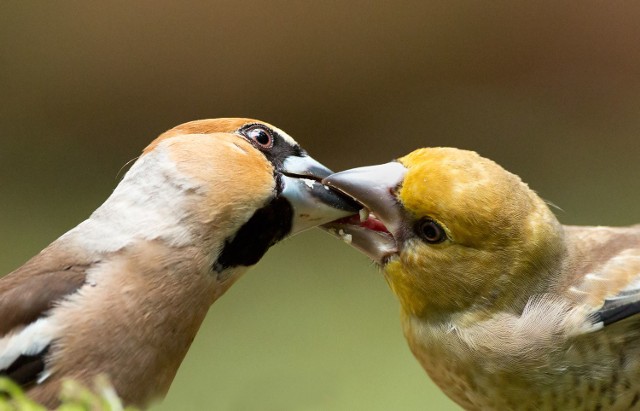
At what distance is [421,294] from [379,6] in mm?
4406

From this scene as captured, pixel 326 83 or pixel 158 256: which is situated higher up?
pixel 326 83

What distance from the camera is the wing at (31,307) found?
5.58ft

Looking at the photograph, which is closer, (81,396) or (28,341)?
(81,396)

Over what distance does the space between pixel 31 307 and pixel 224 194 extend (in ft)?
1.41

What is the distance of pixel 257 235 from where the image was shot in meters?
1.89

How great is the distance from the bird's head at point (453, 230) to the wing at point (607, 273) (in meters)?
0.08

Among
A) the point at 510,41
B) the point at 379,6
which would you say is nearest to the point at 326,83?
the point at 379,6

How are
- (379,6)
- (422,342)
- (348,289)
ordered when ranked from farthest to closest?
(379,6)
(348,289)
(422,342)

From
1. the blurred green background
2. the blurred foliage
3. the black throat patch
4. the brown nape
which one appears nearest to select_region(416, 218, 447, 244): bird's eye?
the black throat patch

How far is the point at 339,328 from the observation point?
205 inches

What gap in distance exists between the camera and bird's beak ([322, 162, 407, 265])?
75.2 inches

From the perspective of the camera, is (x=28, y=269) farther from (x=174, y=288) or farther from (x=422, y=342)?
(x=422, y=342)

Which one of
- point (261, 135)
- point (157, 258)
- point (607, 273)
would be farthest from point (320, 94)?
point (157, 258)

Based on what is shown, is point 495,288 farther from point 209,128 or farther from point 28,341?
point 28,341
